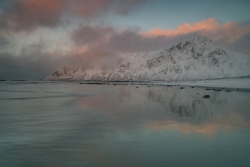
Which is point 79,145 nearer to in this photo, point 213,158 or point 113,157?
point 113,157

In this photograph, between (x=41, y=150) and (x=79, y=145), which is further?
(x=79, y=145)

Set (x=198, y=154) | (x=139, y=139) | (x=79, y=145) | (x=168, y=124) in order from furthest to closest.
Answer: (x=168, y=124), (x=139, y=139), (x=79, y=145), (x=198, y=154)

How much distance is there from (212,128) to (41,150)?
925 cm

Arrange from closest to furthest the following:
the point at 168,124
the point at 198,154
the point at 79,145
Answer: the point at 198,154, the point at 79,145, the point at 168,124

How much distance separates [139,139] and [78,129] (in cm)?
418

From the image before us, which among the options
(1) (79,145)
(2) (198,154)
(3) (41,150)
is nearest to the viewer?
(2) (198,154)

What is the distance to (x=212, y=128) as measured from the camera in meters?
12.6

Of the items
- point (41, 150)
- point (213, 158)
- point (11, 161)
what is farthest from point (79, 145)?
point (213, 158)

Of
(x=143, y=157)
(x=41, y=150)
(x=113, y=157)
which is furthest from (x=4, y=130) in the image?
(x=143, y=157)

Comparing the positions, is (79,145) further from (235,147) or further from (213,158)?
(235,147)

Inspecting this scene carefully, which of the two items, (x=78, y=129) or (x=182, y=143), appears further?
(x=78, y=129)

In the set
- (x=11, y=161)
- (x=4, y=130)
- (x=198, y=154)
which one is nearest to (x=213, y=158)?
(x=198, y=154)

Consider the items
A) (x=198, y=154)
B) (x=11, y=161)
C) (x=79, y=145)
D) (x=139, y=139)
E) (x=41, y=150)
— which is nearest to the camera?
(x=11, y=161)

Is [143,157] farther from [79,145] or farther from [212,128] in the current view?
[212,128]
